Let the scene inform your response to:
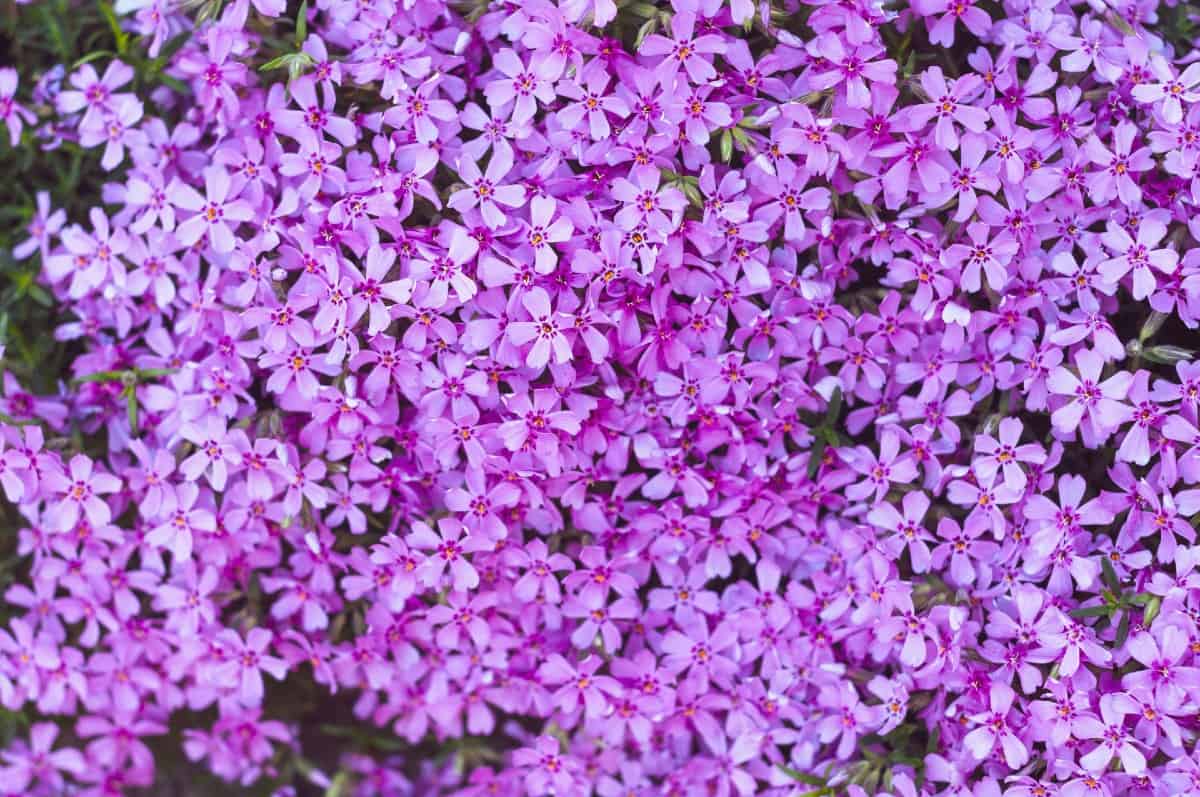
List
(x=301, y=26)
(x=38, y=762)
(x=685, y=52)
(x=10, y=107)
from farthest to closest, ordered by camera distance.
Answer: (x=38, y=762), (x=10, y=107), (x=301, y=26), (x=685, y=52)

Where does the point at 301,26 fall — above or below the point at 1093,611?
above

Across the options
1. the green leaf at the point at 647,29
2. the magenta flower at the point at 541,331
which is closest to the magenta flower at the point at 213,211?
Answer: the magenta flower at the point at 541,331

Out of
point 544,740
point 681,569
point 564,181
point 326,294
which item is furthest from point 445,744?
point 564,181

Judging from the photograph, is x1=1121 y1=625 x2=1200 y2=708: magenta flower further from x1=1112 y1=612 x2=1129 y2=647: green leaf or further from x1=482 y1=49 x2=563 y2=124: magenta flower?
x1=482 y1=49 x2=563 y2=124: magenta flower

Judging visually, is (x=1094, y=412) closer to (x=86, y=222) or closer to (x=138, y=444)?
(x=138, y=444)

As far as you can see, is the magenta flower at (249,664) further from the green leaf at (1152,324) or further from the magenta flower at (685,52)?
the green leaf at (1152,324)

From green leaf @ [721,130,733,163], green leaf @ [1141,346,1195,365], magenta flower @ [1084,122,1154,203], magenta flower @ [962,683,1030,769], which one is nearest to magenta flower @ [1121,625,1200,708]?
magenta flower @ [962,683,1030,769]

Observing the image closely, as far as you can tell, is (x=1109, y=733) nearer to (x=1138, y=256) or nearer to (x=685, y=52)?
(x=1138, y=256)

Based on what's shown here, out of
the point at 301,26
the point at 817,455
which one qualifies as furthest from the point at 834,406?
the point at 301,26
